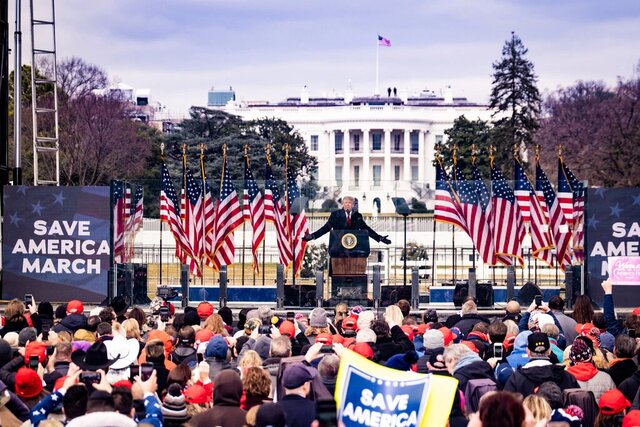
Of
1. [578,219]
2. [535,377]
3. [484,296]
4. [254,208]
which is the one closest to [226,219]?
[254,208]

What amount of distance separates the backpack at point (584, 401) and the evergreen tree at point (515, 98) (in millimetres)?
76152

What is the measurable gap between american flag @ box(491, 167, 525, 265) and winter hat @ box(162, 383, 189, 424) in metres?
19.2

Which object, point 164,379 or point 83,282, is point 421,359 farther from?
point 83,282

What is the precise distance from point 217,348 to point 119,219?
16238 millimetres

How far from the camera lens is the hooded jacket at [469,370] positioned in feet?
37.0

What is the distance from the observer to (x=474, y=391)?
10.8 metres

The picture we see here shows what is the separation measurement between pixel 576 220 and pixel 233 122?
216ft

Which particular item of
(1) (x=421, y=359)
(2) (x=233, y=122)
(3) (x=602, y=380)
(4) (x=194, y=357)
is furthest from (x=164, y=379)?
(2) (x=233, y=122)

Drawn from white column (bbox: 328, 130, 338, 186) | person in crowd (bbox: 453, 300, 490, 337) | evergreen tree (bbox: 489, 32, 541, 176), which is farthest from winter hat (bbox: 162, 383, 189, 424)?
white column (bbox: 328, 130, 338, 186)

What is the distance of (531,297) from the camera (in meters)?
27.1

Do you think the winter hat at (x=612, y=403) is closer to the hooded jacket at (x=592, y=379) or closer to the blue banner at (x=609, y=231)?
the hooded jacket at (x=592, y=379)

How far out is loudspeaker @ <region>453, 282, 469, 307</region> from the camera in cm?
2725

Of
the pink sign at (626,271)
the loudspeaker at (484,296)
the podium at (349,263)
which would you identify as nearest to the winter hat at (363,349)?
the pink sign at (626,271)

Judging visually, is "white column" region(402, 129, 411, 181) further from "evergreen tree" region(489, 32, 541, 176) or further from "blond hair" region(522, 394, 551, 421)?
"blond hair" region(522, 394, 551, 421)
